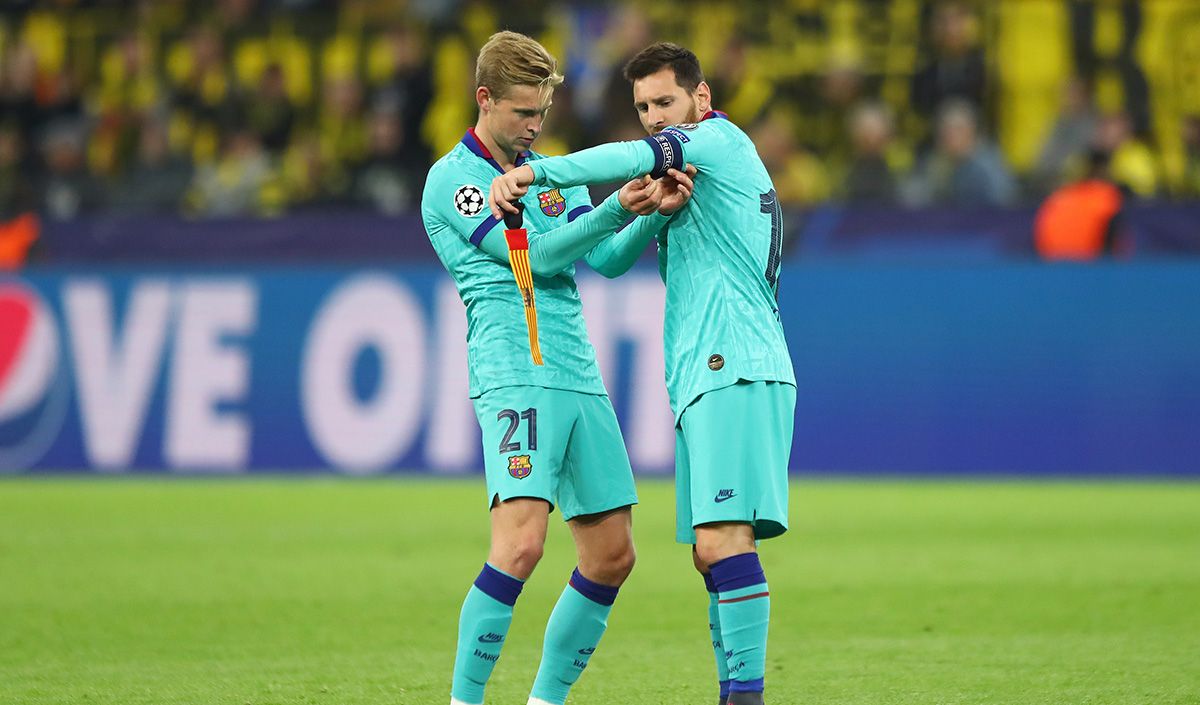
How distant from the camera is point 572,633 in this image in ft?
18.0

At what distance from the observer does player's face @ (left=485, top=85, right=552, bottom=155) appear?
17.7ft

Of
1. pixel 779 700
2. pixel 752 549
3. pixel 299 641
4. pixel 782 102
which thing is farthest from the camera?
pixel 782 102

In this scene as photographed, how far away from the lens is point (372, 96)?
1752cm

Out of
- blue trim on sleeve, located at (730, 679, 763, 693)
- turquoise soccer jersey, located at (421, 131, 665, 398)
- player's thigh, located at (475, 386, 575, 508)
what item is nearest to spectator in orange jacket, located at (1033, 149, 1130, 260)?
turquoise soccer jersey, located at (421, 131, 665, 398)

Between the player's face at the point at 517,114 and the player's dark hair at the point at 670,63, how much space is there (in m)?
0.31

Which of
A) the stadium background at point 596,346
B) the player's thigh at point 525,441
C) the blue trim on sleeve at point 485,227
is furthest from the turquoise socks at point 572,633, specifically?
the blue trim on sleeve at point 485,227

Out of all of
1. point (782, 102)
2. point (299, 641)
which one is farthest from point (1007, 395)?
point (299, 641)

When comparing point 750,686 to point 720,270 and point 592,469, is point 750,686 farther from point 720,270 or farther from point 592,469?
point 720,270

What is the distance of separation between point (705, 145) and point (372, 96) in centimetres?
1266

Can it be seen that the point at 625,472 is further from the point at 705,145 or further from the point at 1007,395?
the point at 1007,395

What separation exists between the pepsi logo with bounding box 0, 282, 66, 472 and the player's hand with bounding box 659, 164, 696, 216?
10182 mm

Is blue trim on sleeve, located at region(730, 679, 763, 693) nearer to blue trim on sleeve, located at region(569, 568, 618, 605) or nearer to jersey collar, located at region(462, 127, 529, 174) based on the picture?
blue trim on sleeve, located at region(569, 568, 618, 605)

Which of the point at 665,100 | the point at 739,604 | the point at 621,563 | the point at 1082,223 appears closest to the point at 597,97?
the point at 1082,223

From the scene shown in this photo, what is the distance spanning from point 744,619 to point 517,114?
5.74ft
